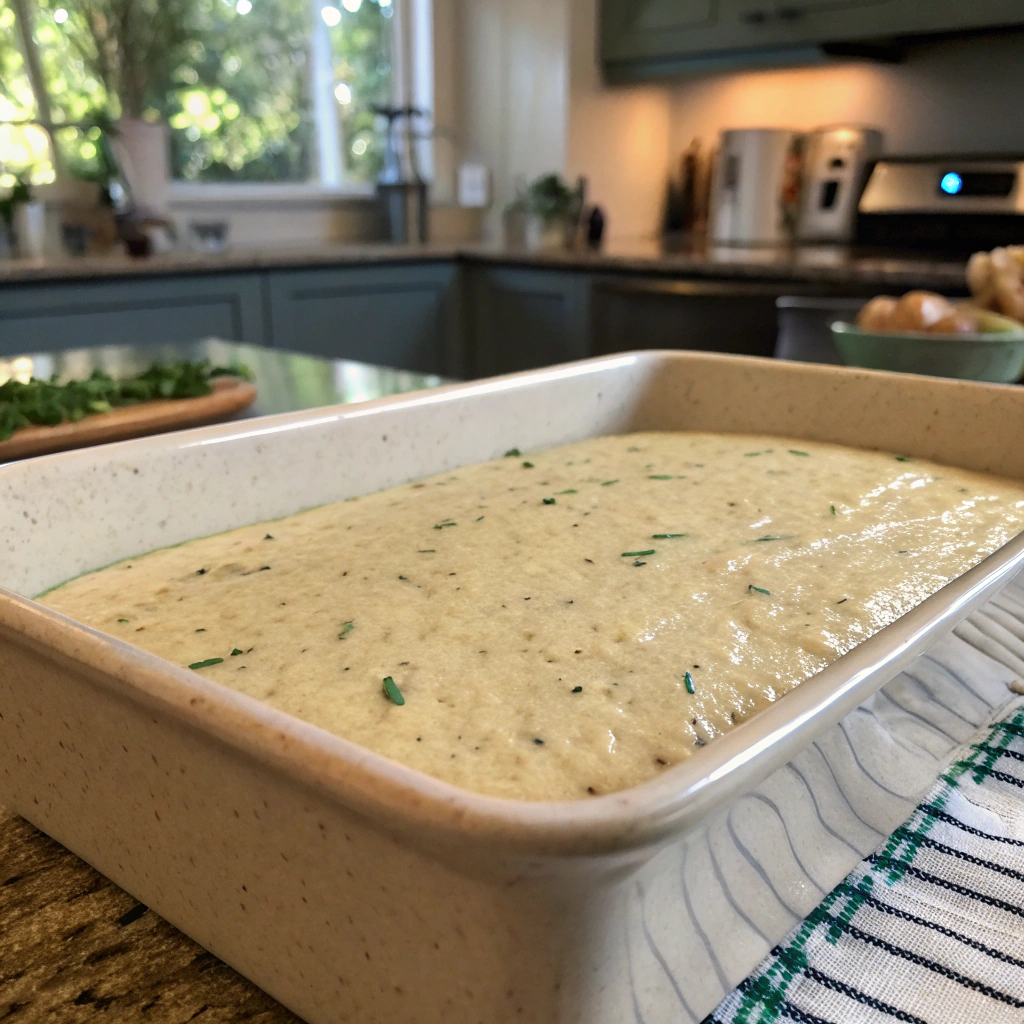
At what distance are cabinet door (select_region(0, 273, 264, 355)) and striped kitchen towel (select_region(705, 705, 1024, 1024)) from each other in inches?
91.2

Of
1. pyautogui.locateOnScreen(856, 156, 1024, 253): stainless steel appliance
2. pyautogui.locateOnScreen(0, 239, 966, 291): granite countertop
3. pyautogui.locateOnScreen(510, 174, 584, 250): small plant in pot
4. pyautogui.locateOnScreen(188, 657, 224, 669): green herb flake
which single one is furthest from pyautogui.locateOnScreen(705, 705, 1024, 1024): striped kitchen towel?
pyautogui.locateOnScreen(510, 174, 584, 250): small plant in pot

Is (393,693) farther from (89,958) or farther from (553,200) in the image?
(553,200)

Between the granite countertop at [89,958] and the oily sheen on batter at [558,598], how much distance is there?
11 cm

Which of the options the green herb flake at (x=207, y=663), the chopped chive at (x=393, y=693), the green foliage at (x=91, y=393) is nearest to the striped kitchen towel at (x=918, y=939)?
the chopped chive at (x=393, y=693)

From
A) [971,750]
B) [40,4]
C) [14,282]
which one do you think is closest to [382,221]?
[40,4]

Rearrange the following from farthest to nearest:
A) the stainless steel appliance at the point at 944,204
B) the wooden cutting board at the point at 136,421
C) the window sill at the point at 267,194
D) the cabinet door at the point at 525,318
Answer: the window sill at the point at 267,194, the cabinet door at the point at 525,318, the stainless steel appliance at the point at 944,204, the wooden cutting board at the point at 136,421

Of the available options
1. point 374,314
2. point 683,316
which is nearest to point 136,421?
point 683,316

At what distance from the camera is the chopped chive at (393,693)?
1.51 feet

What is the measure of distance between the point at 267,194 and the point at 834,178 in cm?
185

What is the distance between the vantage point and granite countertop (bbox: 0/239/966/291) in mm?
2266

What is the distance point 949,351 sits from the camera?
102 cm

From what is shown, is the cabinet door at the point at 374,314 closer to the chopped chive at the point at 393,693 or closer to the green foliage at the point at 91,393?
the green foliage at the point at 91,393

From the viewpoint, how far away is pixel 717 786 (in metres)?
0.28

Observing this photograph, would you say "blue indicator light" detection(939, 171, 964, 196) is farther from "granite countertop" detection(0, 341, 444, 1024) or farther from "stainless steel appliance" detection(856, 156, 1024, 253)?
"granite countertop" detection(0, 341, 444, 1024)
